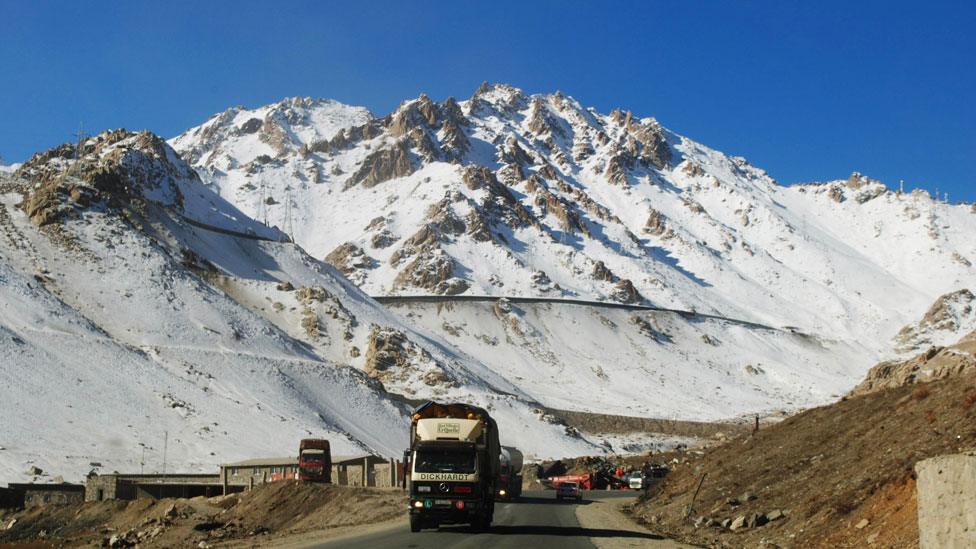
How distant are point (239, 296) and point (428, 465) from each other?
426 feet

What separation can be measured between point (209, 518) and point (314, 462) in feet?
71.0

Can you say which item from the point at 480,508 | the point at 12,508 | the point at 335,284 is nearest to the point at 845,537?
the point at 480,508

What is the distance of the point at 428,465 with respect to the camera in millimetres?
31234

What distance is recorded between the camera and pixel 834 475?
2884cm

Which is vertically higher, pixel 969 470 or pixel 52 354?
pixel 52 354

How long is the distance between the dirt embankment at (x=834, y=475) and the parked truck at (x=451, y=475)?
7.03m

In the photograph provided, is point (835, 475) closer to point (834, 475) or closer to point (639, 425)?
point (834, 475)

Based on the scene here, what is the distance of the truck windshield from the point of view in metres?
31.1

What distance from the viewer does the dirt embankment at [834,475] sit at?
22.9 m

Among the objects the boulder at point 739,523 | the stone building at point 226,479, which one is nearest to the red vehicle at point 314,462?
the stone building at point 226,479

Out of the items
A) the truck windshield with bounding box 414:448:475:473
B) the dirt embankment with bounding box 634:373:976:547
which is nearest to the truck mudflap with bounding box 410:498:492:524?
the truck windshield with bounding box 414:448:475:473

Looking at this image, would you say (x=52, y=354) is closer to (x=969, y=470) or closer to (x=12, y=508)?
(x=12, y=508)

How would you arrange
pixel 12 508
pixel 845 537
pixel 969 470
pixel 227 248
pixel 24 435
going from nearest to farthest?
pixel 969 470 → pixel 845 537 → pixel 12 508 → pixel 24 435 → pixel 227 248

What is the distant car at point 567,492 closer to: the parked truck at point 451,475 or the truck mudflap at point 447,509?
the parked truck at point 451,475
